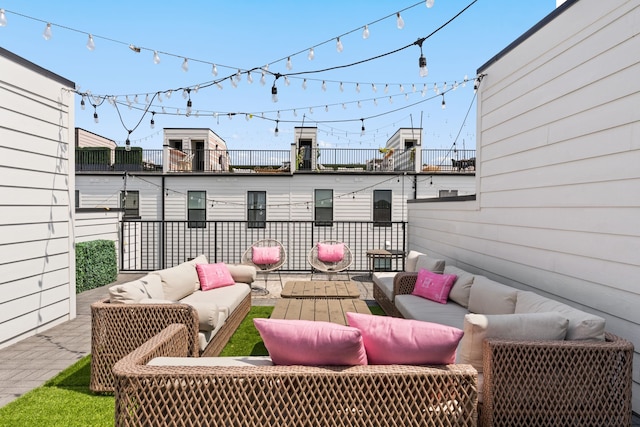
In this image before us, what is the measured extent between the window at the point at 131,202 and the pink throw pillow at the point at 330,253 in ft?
29.7

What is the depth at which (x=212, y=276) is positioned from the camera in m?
4.64

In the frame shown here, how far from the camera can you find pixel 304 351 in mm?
1940

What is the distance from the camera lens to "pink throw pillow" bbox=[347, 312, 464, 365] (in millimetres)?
1941

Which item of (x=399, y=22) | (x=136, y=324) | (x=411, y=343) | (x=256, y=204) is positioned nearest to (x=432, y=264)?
(x=399, y=22)

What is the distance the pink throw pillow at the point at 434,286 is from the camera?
4158 millimetres

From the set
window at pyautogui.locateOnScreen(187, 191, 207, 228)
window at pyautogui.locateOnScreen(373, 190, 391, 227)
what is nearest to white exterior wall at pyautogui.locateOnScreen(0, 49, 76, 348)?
window at pyautogui.locateOnScreen(187, 191, 207, 228)

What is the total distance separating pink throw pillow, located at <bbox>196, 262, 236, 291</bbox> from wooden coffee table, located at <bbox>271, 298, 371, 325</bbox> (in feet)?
3.27

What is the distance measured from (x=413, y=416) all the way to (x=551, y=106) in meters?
3.11

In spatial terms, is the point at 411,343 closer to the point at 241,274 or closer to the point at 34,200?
the point at 241,274

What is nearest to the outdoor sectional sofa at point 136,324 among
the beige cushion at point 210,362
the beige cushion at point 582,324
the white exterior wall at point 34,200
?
the beige cushion at point 210,362

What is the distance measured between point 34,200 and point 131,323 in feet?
7.76

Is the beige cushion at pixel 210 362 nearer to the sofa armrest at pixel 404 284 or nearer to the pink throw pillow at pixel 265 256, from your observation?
the sofa armrest at pixel 404 284

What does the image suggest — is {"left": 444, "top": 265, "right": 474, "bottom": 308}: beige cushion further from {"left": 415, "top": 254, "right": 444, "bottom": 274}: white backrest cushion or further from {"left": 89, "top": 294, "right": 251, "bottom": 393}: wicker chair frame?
{"left": 89, "top": 294, "right": 251, "bottom": 393}: wicker chair frame

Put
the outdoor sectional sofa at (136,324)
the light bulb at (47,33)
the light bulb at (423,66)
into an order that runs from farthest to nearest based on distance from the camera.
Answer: the light bulb at (423,66)
the light bulb at (47,33)
the outdoor sectional sofa at (136,324)
